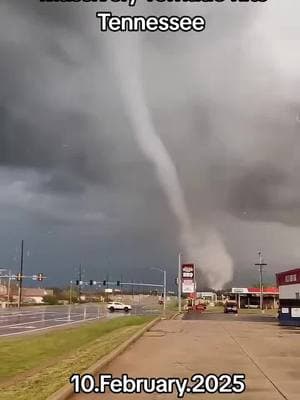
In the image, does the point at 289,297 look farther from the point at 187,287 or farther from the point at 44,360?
the point at 187,287

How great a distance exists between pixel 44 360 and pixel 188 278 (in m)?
60.4

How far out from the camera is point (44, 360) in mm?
21328

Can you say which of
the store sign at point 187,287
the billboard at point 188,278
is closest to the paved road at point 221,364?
the store sign at point 187,287

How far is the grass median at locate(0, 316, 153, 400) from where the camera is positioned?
12.1 m

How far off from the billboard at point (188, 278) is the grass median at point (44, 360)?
40753mm

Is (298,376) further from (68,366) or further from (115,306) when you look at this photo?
(115,306)

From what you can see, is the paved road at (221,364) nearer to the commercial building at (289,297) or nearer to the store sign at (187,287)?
the commercial building at (289,297)

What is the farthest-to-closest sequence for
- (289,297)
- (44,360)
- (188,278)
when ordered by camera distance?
(188,278), (289,297), (44,360)

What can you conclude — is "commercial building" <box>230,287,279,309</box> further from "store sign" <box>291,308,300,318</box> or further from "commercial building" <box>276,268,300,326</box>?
"store sign" <box>291,308,300,318</box>

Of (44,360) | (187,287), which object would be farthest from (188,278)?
(44,360)

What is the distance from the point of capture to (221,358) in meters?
18.2

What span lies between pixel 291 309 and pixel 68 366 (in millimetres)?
31308

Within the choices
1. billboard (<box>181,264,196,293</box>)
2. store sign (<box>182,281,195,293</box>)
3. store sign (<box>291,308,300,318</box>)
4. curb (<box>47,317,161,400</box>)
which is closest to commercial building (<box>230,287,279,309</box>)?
billboard (<box>181,264,196,293</box>)

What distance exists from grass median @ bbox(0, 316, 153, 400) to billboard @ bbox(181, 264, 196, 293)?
1604 inches
